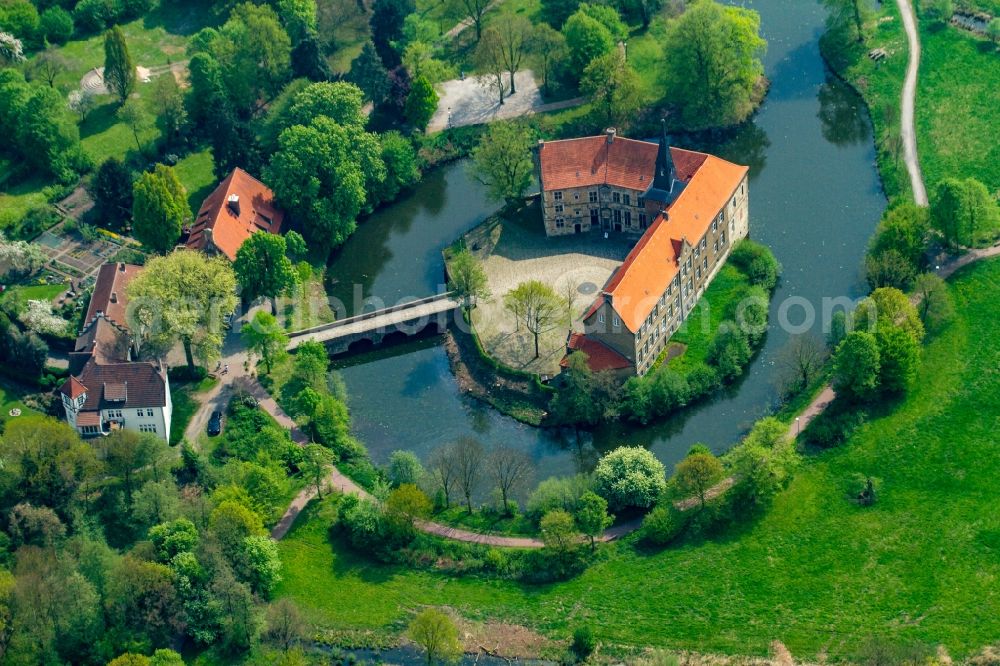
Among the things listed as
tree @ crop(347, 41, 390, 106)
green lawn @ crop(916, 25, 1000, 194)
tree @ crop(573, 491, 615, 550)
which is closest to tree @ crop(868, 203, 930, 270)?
green lawn @ crop(916, 25, 1000, 194)

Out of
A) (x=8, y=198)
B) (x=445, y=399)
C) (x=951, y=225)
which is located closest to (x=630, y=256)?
(x=445, y=399)

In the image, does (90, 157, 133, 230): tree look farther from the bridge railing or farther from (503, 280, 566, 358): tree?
(503, 280, 566, 358): tree

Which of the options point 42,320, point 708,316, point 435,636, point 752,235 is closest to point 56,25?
point 42,320

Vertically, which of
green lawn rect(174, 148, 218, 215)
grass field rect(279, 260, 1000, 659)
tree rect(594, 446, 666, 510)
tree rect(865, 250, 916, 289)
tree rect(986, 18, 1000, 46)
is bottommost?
grass field rect(279, 260, 1000, 659)

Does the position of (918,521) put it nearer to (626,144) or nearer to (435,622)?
(435,622)

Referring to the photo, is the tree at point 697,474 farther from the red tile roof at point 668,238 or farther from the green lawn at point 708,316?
the green lawn at point 708,316

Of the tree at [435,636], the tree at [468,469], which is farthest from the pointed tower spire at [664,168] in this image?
the tree at [435,636]
